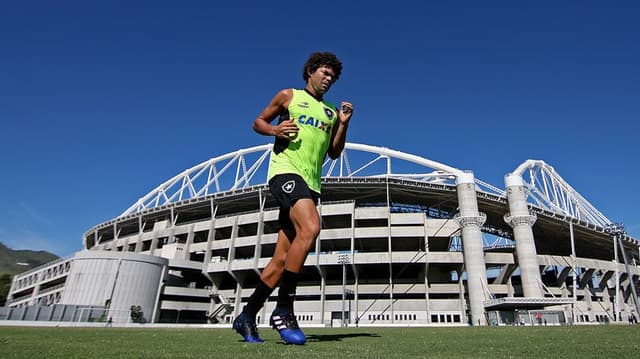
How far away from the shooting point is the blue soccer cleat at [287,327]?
3.42 m

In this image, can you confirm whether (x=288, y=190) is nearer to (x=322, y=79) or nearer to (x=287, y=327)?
(x=287, y=327)

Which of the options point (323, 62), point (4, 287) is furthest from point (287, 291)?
point (4, 287)

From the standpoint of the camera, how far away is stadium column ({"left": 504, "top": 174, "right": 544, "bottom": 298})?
132ft

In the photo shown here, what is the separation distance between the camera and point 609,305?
50594 millimetres

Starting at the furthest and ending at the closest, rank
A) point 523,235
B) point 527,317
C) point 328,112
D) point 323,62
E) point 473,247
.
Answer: point 523,235
point 473,247
point 527,317
point 323,62
point 328,112

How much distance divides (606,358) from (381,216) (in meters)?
40.5

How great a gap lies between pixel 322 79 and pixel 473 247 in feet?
132

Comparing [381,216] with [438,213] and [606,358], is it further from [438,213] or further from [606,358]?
[606,358]

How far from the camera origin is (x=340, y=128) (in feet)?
14.0

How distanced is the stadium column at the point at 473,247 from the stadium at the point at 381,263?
0.11 m

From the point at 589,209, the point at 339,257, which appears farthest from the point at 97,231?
the point at 589,209

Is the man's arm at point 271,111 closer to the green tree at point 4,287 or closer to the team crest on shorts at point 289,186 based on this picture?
the team crest on shorts at point 289,186

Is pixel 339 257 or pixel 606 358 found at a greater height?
pixel 339 257

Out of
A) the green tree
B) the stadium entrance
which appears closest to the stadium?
the stadium entrance
